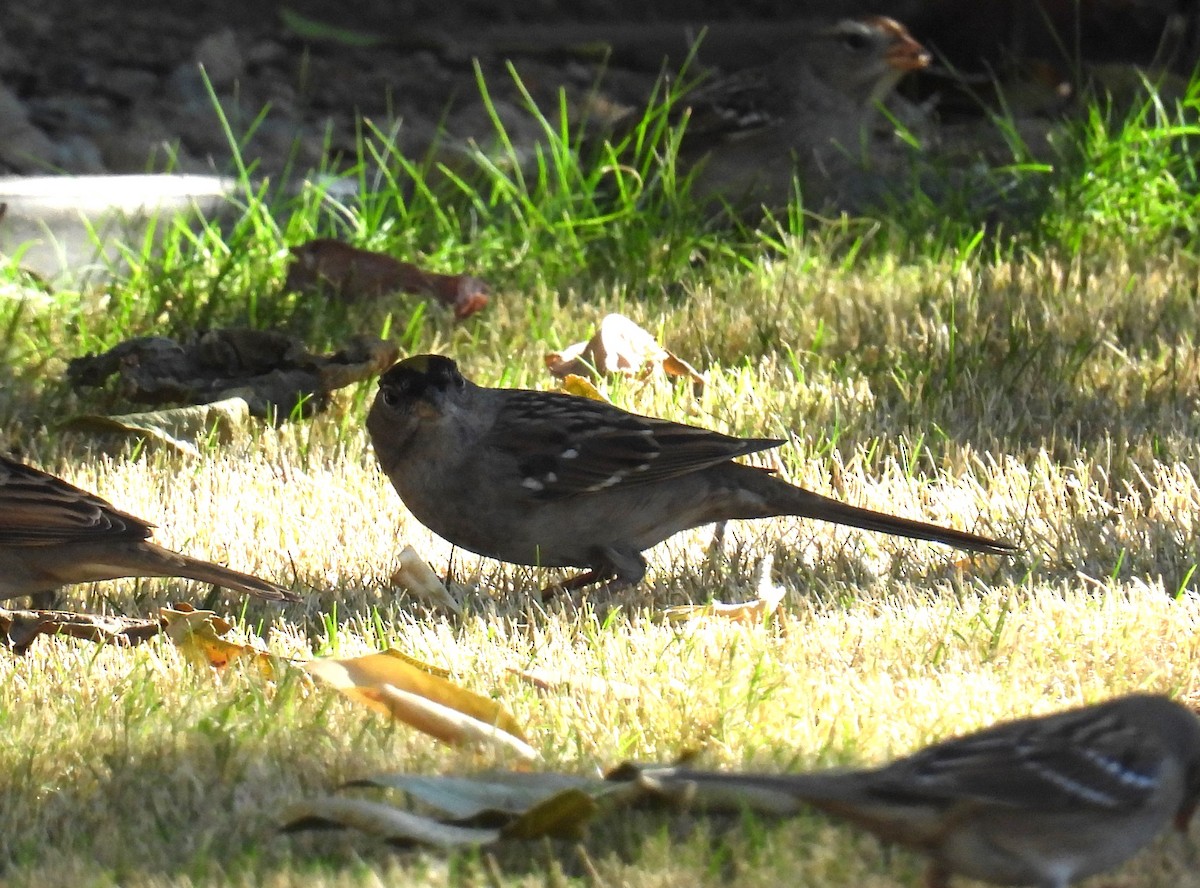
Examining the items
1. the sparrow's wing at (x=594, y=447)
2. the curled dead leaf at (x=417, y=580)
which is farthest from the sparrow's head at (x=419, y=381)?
the curled dead leaf at (x=417, y=580)

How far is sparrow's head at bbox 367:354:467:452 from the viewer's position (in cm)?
505

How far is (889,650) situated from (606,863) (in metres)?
1.27

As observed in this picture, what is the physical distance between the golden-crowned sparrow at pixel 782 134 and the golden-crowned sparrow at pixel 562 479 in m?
3.42

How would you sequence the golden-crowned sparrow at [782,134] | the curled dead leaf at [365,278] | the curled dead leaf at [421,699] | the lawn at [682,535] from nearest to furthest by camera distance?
the lawn at [682,535], the curled dead leaf at [421,699], the curled dead leaf at [365,278], the golden-crowned sparrow at [782,134]

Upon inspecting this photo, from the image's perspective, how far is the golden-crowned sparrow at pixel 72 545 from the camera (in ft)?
15.8

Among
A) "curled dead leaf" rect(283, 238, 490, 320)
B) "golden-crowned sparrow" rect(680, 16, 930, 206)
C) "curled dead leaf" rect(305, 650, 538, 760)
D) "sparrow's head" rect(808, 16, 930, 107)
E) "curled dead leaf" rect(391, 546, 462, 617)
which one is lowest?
"curled dead leaf" rect(391, 546, 462, 617)

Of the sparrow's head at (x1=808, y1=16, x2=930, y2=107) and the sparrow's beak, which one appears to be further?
the sparrow's beak

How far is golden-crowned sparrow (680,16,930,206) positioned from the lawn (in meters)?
0.27

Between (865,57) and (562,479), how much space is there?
4.89 meters

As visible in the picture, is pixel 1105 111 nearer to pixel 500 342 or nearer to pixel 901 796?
pixel 500 342

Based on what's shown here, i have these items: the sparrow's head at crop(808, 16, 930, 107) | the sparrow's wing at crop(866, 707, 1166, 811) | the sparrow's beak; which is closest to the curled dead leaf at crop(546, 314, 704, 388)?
the sparrow's head at crop(808, 16, 930, 107)

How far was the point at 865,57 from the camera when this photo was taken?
9234 mm

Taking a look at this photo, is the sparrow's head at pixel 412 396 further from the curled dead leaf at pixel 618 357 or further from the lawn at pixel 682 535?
the curled dead leaf at pixel 618 357

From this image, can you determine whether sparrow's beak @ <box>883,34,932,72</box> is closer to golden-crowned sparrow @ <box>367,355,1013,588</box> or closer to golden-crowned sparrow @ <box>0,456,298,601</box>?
golden-crowned sparrow @ <box>367,355,1013,588</box>
